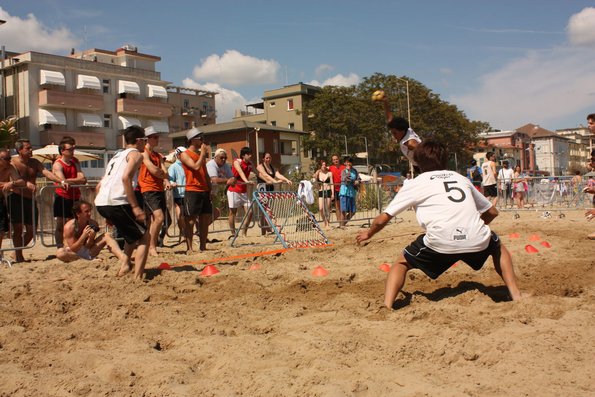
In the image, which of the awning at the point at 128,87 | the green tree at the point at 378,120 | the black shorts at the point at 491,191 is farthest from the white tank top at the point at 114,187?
the green tree at the point at 378,120

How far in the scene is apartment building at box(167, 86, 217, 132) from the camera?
64.2m

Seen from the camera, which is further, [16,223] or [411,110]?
[411,110]

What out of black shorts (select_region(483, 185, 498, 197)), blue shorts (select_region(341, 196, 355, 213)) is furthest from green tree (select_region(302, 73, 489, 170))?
blue shorts (select_region(341, 196, 355, 213))

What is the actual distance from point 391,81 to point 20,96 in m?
36.4

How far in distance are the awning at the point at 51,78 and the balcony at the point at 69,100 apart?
77 cm

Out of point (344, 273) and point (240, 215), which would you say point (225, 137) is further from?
point (344, 273)

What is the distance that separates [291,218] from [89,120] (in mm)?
35140

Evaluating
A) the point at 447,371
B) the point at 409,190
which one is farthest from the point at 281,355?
the point at 409,190

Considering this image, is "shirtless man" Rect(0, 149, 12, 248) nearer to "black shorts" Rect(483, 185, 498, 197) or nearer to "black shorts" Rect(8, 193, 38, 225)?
"black shorts" Rect(8, 193, 38, 225)

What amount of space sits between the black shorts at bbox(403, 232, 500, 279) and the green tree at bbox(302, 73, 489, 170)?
49223mm

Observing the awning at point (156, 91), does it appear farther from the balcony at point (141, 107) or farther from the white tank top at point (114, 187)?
the white tank top at point (114, 187)

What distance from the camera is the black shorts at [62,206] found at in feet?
25.1

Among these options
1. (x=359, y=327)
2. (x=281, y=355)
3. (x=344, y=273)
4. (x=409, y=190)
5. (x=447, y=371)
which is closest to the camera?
(x=447, y=371)

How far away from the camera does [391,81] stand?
5309cm
